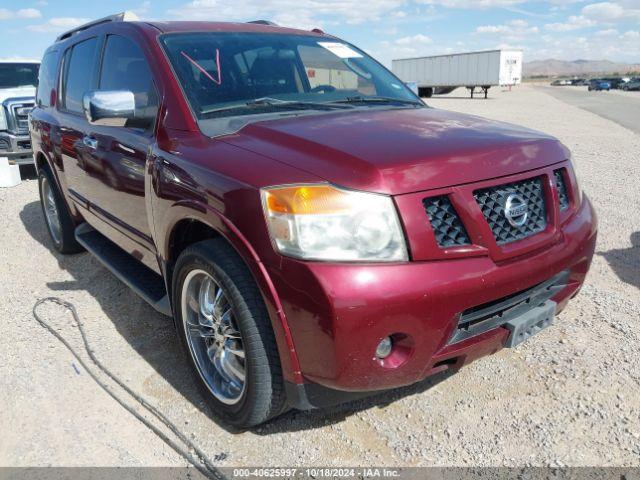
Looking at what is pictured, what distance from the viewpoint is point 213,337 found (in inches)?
108

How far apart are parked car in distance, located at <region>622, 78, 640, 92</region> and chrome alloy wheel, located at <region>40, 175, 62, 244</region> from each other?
2641 inches

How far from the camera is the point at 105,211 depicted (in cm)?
378

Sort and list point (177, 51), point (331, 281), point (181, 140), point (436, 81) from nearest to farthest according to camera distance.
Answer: point (331, 281) < point (181, 140) < point (177, 51) < point (436, 81)

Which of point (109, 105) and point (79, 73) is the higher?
point (79, 73)

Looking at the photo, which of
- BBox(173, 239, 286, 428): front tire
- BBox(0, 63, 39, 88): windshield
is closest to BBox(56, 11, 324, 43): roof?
BBox(173, 239, 286, 428): front tire

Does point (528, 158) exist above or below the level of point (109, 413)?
above

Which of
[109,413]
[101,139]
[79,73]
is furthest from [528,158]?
[79,73]

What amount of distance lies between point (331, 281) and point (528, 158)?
44.7 inches

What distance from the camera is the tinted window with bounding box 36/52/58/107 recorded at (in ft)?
16.3

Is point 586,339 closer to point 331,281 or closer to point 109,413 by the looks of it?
point 331,281

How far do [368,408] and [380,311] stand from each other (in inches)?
39.9

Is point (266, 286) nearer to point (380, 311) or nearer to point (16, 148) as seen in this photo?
point (380, 311)

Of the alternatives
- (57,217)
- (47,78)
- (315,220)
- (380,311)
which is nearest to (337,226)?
(315,220)

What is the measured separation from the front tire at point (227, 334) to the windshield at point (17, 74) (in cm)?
1018
